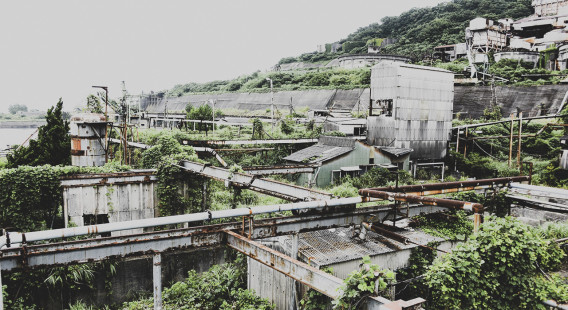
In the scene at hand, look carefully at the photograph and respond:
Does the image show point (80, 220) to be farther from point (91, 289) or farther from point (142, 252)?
point (142, 252)

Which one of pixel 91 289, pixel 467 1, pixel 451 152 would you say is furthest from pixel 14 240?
pixel 467 1

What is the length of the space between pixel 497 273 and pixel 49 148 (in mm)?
20504

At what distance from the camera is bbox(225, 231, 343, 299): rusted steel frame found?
480cm

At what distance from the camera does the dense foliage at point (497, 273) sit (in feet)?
20.3

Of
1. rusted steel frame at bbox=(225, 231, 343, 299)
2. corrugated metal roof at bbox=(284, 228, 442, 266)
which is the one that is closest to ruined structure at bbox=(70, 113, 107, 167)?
corrugated metal roof at bbox=(284, 228, 442, 266)

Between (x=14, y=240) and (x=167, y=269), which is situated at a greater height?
(x=14, y=240)

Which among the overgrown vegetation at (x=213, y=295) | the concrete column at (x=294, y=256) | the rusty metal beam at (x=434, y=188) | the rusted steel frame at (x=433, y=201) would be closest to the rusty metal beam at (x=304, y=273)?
the concrete column at (x=294, y=256)

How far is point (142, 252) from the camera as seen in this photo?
19.9 ft

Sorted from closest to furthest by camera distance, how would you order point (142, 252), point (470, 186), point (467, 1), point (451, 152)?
point (142, 252) < point (470, 186) < point (451, 152) < point (467, 1)

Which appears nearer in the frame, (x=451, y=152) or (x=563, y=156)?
(x=563, y=156)

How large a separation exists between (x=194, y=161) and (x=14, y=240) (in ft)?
29.4

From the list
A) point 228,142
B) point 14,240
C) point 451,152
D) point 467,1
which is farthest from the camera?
point 467,1

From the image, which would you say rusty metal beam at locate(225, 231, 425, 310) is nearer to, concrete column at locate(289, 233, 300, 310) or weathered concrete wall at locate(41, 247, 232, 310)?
concrete column at locate(289, 233, 300, 310)

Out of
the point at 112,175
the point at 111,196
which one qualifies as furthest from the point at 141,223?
the point at 111,196
